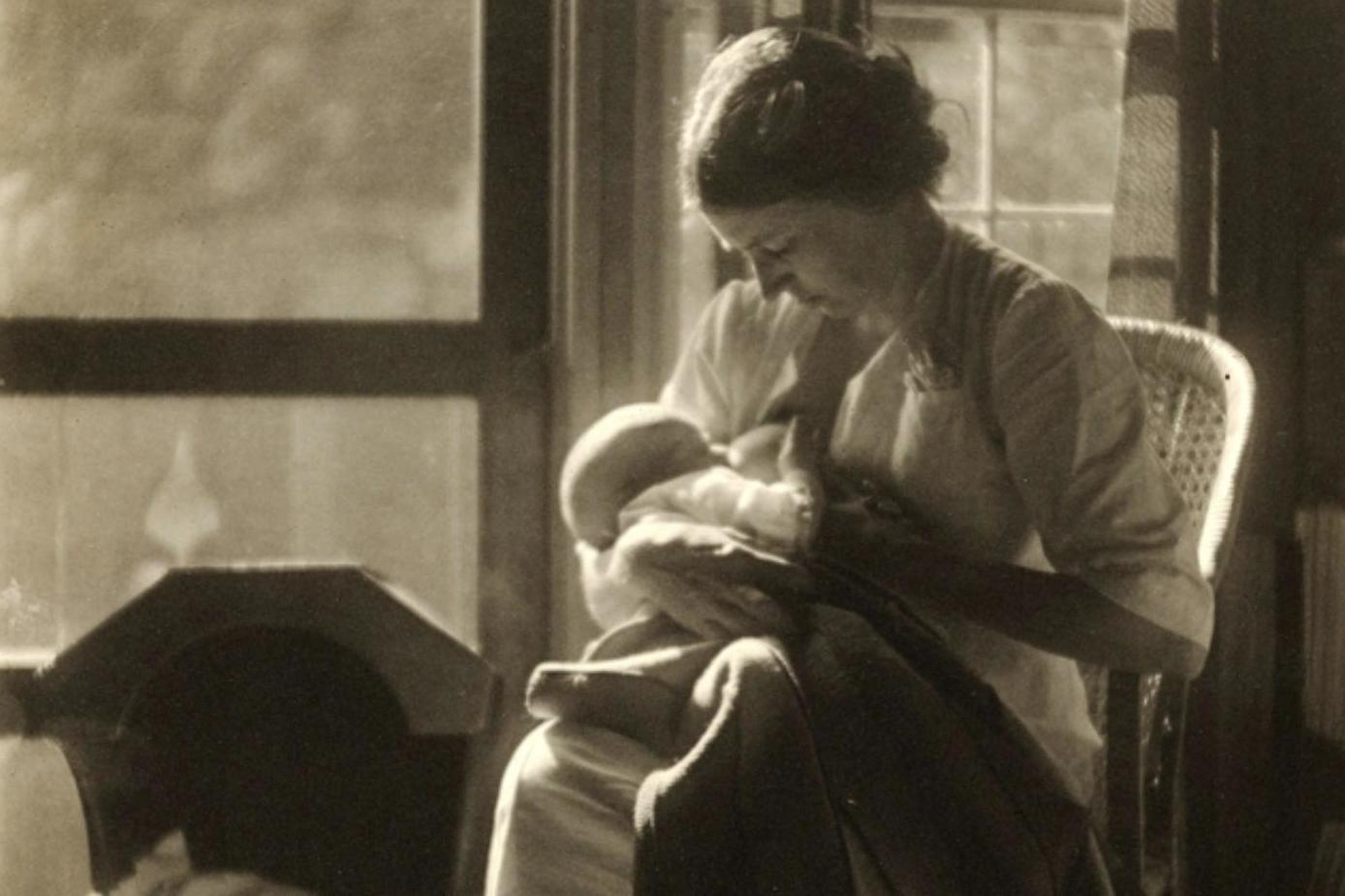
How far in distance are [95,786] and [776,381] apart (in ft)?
2.43

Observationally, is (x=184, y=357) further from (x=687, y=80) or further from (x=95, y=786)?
(x=687, y=80)

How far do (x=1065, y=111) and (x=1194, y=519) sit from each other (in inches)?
17.8

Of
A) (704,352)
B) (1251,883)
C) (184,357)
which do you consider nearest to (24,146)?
(184,357)

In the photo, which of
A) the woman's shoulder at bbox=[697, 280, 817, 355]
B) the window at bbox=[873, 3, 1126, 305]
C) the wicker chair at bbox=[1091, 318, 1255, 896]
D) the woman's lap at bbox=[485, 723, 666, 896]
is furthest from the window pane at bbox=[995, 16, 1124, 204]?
the woman's lap at bbox=[485, 723, 666, 896]

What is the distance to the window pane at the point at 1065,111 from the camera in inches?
52.4

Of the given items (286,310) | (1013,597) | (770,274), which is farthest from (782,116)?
(286,310)

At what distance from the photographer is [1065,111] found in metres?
1.34

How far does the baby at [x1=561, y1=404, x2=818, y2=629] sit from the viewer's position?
921 millimetres

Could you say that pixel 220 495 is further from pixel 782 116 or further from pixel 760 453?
pixel 782 116

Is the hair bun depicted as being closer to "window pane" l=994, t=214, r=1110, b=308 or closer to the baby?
the baby

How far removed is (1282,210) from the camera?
50.6 inches

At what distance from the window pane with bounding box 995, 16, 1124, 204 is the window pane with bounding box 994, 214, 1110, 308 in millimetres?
21

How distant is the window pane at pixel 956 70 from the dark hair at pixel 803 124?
16.0 inches

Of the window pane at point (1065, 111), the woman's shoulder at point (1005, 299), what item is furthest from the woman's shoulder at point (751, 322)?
the window pane at point (1065, 111)
